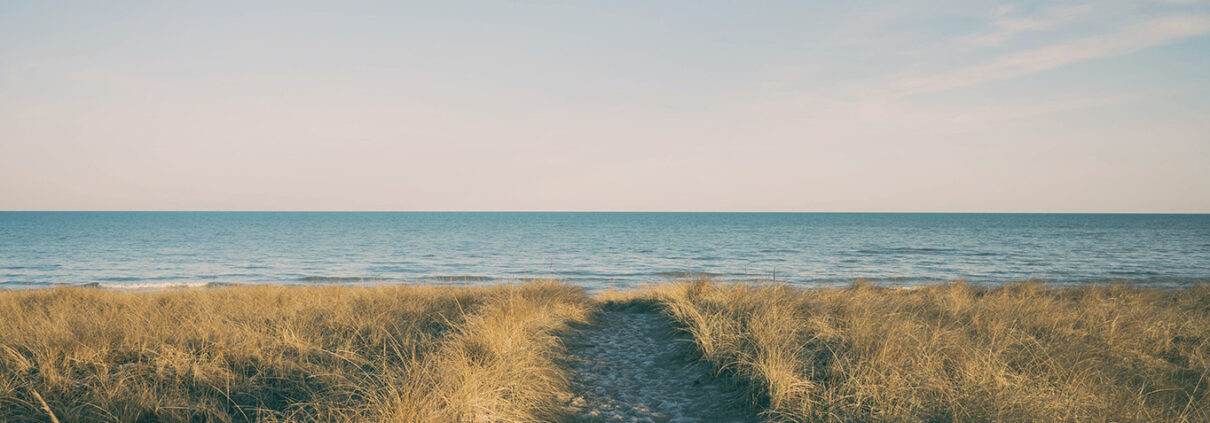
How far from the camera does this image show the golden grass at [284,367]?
4.95 metres

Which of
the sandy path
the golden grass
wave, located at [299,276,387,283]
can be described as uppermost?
the golden grass

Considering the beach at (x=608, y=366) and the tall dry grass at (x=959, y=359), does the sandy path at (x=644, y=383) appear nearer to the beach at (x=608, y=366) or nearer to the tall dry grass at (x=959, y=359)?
the beach at (x=608, y=366)

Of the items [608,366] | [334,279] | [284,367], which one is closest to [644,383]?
[608,366]

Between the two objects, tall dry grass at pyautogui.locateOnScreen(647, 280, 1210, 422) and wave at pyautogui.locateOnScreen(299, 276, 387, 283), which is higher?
tall dry grass at pyautogui.locateOnScreen(647, 280, 1210, 422)

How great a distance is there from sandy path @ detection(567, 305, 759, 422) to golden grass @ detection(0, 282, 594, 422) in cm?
47

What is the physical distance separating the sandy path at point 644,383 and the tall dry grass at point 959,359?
373mm

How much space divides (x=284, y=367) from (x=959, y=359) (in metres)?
7.73

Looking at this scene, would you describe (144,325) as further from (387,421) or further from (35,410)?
(387,421)

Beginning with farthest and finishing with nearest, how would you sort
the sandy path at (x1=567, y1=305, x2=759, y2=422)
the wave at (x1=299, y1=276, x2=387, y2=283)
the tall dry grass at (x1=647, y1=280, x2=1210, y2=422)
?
the wave at (x1=299, y1=276, x2=387, y2=283) → the sandy path at (x1=567, y1=305, x2=759, y2=422) → the tall dry grass at (x1=647, y1=280, x2=1210, y2=422)

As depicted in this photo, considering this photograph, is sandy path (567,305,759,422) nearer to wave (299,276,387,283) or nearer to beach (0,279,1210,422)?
beach (0,279,1210,422)

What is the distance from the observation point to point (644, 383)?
723 cm

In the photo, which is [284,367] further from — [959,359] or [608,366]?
[959,359]

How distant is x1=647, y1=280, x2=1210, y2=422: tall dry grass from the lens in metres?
4.88

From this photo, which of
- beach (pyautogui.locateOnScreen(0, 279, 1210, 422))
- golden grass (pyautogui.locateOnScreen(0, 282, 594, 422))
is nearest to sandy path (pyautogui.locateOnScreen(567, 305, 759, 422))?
beach (pyautogui.locateOnScreen(0, 279, 1210, 422))
